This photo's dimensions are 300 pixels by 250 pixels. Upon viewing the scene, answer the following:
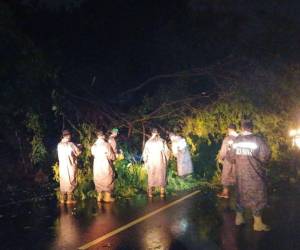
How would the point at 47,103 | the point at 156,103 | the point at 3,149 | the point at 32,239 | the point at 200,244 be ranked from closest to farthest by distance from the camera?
the point at 200,244
the point at 32,239
the point at 47,103
the point at 156,103
the point at 3,149

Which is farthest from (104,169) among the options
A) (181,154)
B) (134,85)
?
(134,85)

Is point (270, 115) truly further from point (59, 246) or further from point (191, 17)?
point (59, 246)

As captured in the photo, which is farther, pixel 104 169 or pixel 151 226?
pixel 104 169

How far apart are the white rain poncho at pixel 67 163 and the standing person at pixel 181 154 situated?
3768 mm

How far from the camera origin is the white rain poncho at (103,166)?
40.4 feet

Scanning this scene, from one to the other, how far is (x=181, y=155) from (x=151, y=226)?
19.8ft

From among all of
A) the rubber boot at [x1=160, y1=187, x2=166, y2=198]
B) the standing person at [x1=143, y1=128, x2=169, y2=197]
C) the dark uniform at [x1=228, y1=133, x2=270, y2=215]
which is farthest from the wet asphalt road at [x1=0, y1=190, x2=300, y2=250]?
the standing person at [x1=143, y1=128, x2=169, y2=197]

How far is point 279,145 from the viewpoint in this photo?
15984mm

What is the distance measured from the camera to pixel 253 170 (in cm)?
878

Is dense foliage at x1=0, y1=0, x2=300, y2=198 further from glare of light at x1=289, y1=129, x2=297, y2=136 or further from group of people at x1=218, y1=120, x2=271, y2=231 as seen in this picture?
group of people at x1=218, y1=120, x2=271, y2=231

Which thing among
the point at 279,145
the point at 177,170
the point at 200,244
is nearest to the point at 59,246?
the point at 200,244

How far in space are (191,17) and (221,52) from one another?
9.49 ft

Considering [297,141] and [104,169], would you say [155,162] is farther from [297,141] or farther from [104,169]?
[297,141]

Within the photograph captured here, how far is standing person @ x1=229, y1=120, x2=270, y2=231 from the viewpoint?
28.7ft
